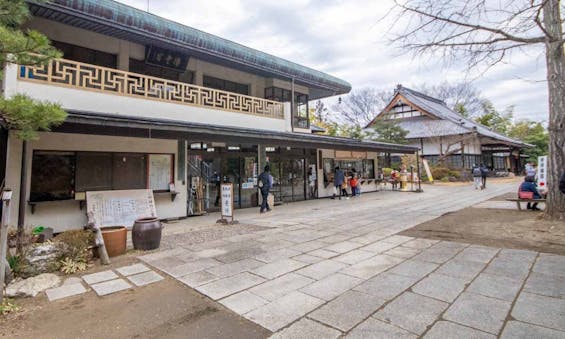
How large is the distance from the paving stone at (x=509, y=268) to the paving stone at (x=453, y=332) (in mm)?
1801

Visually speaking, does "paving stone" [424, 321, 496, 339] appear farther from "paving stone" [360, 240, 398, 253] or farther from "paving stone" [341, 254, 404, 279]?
"paving stone" [360, 240, 398, 253]

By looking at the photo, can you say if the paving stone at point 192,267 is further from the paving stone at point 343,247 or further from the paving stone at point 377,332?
the paving stone at point 377,332

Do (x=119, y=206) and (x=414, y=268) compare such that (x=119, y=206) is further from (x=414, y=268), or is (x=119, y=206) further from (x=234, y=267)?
(x=414, y=268)

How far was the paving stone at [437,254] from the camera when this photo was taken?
464cm

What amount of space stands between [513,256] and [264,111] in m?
9.39

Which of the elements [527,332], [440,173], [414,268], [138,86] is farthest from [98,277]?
[440,173]

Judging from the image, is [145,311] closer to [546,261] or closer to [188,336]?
[188,336]

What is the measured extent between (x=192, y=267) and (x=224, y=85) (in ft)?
30.4

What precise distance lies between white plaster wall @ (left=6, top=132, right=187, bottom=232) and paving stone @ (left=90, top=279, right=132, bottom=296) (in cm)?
396

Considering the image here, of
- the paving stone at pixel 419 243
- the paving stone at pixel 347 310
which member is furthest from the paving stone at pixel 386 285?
the paving stone at pixel 419 243

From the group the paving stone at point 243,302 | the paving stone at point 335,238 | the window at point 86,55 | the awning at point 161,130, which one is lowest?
the paving stone at point 243,302

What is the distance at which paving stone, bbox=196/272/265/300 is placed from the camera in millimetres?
3576

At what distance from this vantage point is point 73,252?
4.69 m

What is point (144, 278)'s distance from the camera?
4172 millimetres
